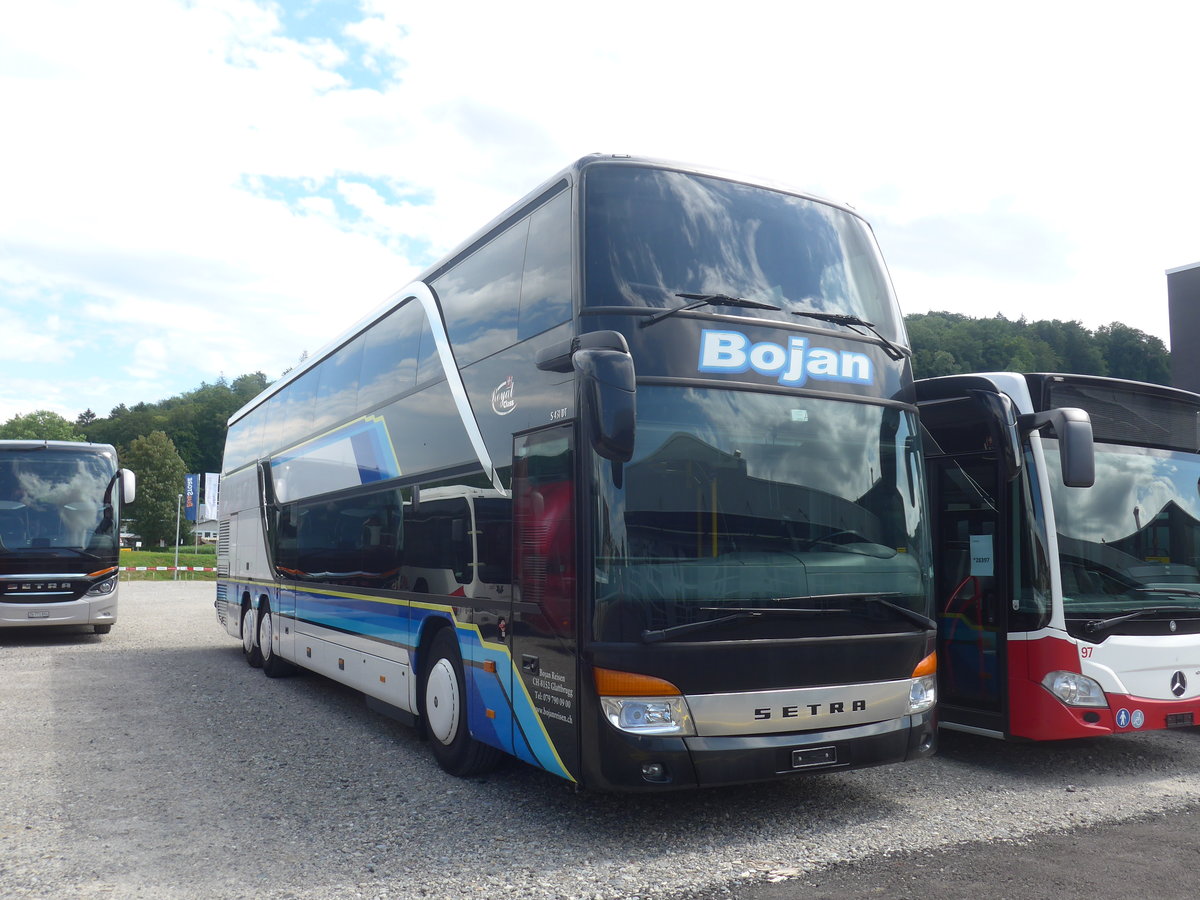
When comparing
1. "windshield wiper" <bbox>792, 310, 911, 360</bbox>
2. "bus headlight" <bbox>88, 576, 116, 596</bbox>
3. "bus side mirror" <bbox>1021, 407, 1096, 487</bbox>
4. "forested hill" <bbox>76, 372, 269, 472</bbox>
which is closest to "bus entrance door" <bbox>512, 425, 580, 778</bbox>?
"windshield wiper" <bbox>792, 310, 911, 360</bbox>

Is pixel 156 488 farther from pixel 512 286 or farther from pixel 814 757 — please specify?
pixel 814 757

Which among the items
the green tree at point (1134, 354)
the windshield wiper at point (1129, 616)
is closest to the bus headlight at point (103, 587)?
the windshield wiper at point (1129, 616)

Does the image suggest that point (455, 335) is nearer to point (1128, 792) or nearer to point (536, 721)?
point (536, 721)

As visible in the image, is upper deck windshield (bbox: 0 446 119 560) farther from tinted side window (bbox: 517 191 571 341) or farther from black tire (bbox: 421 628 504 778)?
tinted side window (bbox: 517 191 571 341)

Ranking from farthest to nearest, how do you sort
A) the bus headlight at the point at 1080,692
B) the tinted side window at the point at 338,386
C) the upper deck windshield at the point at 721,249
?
the tinted side window at the point at 338,386, the bus headlight at the point at 1080,692, the upper deck windshield at the point at 721,249

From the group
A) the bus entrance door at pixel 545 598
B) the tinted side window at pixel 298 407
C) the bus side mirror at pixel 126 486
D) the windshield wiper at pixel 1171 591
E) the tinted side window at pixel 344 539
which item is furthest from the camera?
the bus side mirror at pixel 126 486

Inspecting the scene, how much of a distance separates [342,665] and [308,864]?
4.72 meters

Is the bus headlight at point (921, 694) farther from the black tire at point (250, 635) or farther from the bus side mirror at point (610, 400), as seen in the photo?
the black tire at point (250, 635)

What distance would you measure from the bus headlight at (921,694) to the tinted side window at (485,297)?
10.6 feet

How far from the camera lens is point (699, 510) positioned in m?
5.36

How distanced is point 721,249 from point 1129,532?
3.82 meters

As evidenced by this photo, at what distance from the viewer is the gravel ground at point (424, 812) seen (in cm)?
495

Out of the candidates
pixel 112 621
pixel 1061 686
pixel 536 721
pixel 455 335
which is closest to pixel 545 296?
pixel 455 335

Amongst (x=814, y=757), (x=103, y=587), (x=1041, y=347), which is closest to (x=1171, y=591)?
(x=814, y=757)
